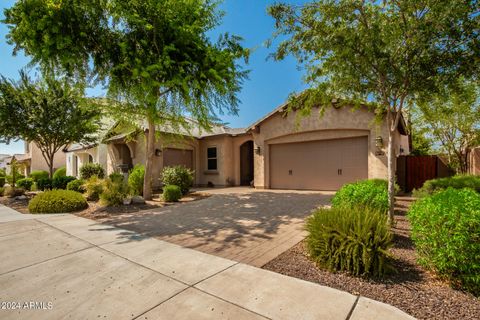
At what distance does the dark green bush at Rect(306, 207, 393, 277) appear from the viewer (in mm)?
3430

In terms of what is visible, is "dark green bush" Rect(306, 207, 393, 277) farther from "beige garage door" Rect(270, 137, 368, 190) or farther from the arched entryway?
the arched entryway

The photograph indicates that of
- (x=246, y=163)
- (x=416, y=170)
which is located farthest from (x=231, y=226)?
(x=246, y=163)

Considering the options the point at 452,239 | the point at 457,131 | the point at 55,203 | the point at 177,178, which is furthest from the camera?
the point at 457,131

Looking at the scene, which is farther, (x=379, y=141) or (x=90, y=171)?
(x=90, y=171)

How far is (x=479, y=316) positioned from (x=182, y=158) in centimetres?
1606

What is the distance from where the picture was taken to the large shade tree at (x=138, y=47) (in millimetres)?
7633

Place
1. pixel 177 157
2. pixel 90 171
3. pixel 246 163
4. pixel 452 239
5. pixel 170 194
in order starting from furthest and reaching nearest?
pixel 246 163 < pixel 90 171 < pixel 177 157 < pixel 170 194 < pixel 452 239

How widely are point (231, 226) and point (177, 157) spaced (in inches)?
454

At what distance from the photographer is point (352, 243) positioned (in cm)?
352

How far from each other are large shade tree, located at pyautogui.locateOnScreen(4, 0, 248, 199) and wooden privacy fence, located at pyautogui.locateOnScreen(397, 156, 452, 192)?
30.8 feet

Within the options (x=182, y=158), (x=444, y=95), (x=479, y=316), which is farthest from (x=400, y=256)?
(x=182, y=158)

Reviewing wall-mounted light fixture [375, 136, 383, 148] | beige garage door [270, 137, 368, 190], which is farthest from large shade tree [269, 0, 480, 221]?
beige garage door [270, 137, 368, 190]

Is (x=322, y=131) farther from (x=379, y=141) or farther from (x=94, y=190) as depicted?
(x=94, y=190)

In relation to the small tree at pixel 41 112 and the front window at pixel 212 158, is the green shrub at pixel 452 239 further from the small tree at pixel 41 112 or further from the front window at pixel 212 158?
the small tree at pixel 41 112
